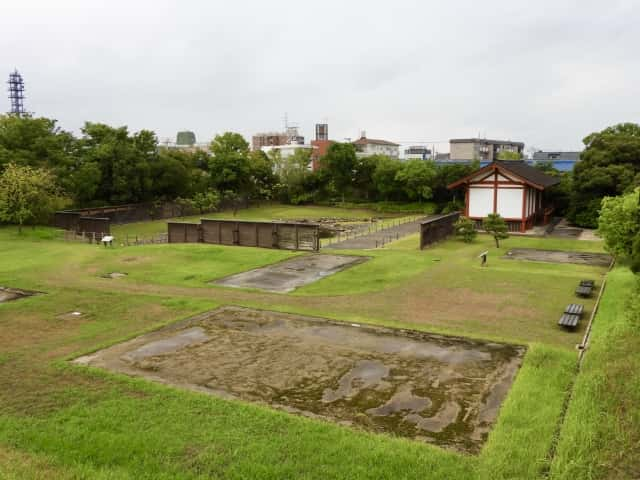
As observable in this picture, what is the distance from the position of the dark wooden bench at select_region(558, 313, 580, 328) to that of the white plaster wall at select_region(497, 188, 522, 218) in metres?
24.6

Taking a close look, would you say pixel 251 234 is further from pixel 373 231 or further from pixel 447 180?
pixel 447 180

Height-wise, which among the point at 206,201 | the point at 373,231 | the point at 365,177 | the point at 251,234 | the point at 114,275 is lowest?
the point at 114,275

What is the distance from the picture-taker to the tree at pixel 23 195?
1425 inches

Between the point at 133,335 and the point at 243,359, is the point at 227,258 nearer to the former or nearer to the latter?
the point at 133,335

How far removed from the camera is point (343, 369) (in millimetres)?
12461

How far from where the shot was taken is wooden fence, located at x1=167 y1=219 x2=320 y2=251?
30781 mm

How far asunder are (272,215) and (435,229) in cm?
2416

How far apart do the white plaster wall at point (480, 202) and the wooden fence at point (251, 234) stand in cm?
1563

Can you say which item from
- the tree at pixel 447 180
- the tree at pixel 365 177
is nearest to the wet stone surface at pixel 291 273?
the tree at pixel 447 180

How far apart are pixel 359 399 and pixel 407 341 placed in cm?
406

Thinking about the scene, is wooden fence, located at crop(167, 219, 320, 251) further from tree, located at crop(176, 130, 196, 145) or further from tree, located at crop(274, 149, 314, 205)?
tree, located at crop(176, 130, 196, 145)

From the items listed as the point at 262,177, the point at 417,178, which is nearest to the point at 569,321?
the point at 417,178

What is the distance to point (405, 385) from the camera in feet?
37.8

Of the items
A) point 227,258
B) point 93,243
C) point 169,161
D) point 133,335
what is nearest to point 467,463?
point 133,335
